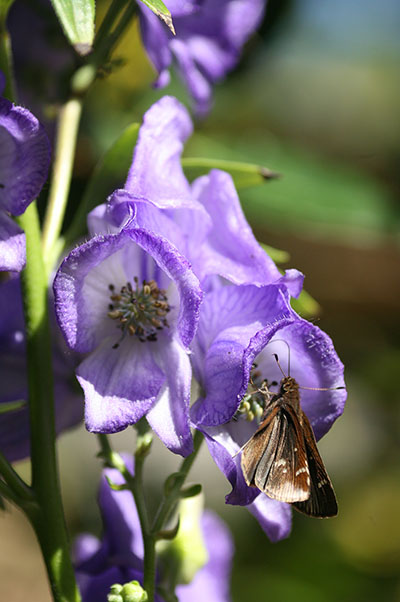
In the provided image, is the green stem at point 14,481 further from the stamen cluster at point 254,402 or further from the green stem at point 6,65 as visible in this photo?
the green stem at point 6,65

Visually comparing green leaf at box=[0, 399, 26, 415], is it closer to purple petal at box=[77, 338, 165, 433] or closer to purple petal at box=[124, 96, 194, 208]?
purple petal at box=[77, 338, 165, 433]

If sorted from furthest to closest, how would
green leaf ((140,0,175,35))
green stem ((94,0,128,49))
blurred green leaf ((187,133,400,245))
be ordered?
blurred green leaf ((187,133,400,245)) < green stem ((94,0,128,49)) < green leaf ((140,0,175,35))

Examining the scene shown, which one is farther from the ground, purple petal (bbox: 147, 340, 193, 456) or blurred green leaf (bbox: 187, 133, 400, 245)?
purple petal (bbox: 147, 340, 193, 456)

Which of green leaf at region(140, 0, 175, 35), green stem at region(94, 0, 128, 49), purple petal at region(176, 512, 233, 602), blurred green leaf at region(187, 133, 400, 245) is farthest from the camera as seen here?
blurred green leaf at region(187, 133, 400, 245)

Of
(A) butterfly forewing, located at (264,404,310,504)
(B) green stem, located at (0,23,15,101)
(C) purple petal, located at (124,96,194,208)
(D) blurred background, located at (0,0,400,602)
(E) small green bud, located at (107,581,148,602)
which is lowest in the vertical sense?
(D) blurred background, located at (0,0,400,602)

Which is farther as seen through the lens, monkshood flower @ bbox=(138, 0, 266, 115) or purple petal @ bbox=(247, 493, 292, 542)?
monkshood flower @ bbox=(138, 0, 266, 115)

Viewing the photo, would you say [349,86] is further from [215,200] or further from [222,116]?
[215,200]

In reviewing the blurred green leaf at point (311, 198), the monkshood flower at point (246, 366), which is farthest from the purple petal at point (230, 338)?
the blurred green leaf at point (311, 198)

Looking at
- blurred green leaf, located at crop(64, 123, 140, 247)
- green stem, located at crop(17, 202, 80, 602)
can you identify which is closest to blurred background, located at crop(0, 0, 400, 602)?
blurred green leaf, located at crop(64, 123, 140, 247)
